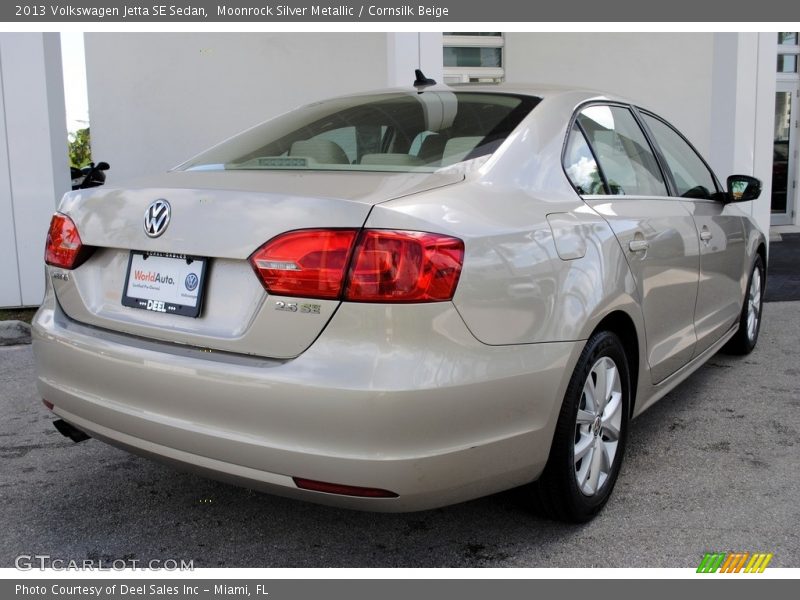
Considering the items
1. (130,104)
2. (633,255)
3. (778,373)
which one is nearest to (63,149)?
(130,104)

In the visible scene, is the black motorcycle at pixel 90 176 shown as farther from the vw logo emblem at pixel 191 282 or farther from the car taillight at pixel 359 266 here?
the car taillight at pixel 359 266

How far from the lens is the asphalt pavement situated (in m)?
2.40

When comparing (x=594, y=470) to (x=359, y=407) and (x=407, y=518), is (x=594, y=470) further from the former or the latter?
(x=359, y=407)

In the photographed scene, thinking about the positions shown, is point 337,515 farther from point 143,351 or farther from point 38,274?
point 38,274

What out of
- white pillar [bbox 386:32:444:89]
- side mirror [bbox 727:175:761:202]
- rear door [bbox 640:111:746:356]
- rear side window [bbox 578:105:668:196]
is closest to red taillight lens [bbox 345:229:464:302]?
rear side window [bbox 578:105:668:196]

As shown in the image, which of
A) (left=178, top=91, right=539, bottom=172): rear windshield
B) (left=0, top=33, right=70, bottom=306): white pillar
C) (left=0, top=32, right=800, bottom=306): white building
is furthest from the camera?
(left=0, top=32, right=800, bottom=306): white building

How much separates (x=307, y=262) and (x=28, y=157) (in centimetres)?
503

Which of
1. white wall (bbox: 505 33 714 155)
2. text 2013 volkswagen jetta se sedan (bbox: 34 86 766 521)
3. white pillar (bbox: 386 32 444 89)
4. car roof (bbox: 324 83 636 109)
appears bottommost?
Result: text 2013 volkswagen jetta se sedan (bbox: 34 86 766 521)

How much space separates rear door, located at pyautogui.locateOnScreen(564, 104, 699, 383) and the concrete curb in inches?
172

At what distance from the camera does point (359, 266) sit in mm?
1883

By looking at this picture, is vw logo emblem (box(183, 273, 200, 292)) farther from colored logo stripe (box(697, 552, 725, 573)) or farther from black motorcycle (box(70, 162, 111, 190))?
black motorcycle (box(70, 162, 111, 190))

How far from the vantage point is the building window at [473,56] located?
1038cm

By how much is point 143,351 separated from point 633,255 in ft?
5.45

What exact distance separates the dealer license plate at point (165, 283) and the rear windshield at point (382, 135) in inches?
19.5
